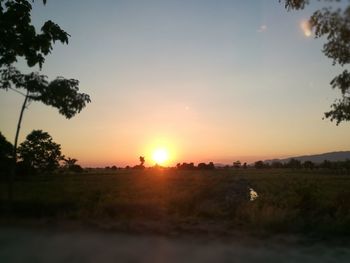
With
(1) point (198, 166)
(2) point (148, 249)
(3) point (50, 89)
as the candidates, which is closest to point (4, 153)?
(3) point (50, 89)

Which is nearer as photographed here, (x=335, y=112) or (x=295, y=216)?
(x=295, y=216)

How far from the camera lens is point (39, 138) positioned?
68.7m

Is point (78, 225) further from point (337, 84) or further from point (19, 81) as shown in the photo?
point (337, 84)

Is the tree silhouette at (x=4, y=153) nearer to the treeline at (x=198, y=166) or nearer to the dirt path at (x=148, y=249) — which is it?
the dirt path at (x=148, y=249)

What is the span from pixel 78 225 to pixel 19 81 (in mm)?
5536

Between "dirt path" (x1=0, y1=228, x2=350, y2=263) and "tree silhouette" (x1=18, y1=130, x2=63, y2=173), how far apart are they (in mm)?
56915

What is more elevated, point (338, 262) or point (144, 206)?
point (144, 206)

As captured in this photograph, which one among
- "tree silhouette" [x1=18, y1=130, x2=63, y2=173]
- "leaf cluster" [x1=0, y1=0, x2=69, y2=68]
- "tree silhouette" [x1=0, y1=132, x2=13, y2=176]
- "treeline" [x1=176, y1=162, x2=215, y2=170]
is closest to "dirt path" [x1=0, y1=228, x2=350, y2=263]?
"leaf cluster" [x1=0, y1=0, x2=69, y2=68]

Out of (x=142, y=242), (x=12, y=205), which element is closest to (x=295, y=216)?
(x=142, y=242)

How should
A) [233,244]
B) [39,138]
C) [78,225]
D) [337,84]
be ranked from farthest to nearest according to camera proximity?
[39,138] < [337,84] < [78,225] < [233,244]

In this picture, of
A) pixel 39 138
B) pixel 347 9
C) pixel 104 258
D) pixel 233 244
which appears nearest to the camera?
pixel 104 258

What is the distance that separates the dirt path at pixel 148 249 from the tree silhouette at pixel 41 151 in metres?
56.9

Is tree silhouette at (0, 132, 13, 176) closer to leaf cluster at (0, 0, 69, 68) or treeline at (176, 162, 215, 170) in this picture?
leaf cluster at (0, 0, 69, 68)

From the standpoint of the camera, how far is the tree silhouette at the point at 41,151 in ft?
216
